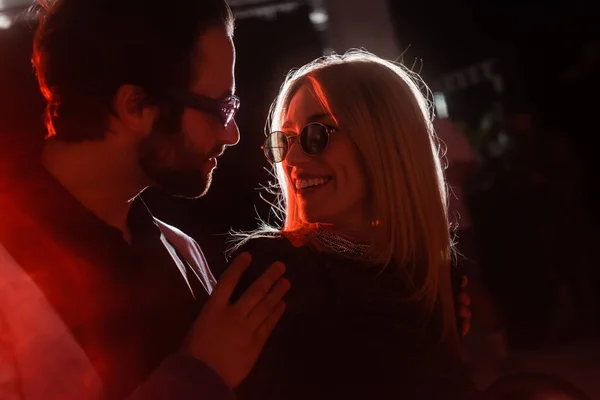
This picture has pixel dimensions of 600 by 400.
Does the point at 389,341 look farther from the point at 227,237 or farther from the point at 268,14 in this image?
the point at 268,14

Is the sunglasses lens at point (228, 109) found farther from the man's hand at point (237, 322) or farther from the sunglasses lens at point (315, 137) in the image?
the man's hand at point (237, 322)

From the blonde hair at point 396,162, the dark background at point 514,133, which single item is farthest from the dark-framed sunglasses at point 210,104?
the dark background at point 514,133

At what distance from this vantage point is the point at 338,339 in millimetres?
895

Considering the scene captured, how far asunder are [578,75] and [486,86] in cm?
26

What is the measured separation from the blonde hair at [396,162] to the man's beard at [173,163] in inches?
6.0

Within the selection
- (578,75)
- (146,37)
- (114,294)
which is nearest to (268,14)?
(146,37)

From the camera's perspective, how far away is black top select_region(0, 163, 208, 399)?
0.84 metres

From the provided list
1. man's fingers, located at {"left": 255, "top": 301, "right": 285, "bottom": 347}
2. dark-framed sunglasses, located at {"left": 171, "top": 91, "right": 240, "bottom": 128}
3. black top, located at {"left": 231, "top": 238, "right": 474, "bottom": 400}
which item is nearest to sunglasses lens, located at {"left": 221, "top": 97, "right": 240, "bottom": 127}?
dark-framed sunglasses, located at {"left": 171, "top": 91, "right": 240, "bottom": 128}

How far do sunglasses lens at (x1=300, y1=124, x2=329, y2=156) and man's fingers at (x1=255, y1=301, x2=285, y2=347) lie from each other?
0.26m

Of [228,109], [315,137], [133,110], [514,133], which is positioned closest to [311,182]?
[315,137]

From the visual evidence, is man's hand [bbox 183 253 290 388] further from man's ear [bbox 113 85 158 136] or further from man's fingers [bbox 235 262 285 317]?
man's ear [bbox 113 85 158 136]

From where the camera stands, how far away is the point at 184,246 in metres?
1.07

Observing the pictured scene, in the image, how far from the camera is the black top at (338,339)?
0.87 metres

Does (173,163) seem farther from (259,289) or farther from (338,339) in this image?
(338,339)
